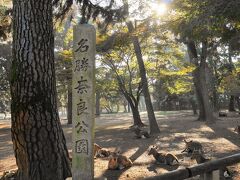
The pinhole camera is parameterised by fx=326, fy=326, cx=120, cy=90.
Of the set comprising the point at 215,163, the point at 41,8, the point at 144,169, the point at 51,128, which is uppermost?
the point at 41,8

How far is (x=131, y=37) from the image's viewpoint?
585 inches

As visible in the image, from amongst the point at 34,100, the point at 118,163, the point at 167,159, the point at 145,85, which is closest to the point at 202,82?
the point at 145,85

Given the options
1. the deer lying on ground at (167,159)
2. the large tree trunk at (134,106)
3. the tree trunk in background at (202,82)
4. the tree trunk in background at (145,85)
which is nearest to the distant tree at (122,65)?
the large tree trunk at (134,106)

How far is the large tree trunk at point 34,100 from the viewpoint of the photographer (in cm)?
575

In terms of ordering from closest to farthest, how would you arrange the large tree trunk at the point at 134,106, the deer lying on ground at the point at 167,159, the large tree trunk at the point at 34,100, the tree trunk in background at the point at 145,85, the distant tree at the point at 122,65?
1. the large tree trunk at the point at 34,100
2. the deer lying on ground at the point at 167,159
3. the tree trunk in background at the point at 145,85
4. the distant tree at the point at 122,65
5. the large tree trunk at the point at 134,106

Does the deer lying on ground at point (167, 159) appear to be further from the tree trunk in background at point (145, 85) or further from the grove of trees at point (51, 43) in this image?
the tree trunk in background at point (145, 85)

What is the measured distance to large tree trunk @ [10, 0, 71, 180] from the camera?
227 inches

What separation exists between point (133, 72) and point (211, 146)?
408 inches

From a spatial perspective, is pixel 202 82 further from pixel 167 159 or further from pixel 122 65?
pixel 167 159

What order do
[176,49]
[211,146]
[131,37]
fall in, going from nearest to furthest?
[211,146], [131,37], [176,49]

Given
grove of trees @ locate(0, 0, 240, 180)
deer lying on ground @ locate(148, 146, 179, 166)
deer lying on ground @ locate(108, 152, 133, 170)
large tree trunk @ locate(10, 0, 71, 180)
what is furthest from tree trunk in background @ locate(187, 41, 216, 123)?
large tree trunk @ locate(10, 0, 71, 180)

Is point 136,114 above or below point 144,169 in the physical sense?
above

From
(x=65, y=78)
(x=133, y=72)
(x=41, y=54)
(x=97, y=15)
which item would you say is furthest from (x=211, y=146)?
(x=65, y=78)

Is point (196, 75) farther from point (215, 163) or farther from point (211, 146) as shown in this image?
point (215, 163)
